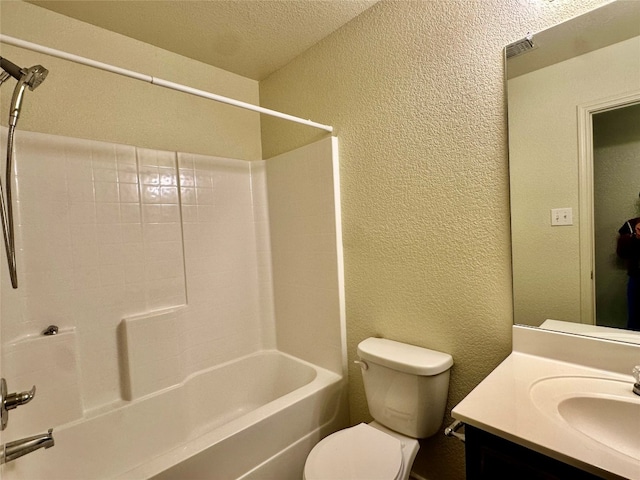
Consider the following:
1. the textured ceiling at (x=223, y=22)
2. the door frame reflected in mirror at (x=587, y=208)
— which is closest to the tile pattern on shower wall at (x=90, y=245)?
the textured ceiling at (x=223, y=22)

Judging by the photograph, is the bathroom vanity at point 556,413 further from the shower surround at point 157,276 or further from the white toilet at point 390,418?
the shower surround at point 157,276

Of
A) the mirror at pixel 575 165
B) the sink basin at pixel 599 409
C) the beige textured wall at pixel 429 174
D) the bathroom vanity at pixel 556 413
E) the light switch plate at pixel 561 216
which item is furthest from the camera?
the beige textured wall at pixel 429 174

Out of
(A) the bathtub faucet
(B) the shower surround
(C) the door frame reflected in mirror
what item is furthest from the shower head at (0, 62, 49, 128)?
(C) the door frame reflected in mirror

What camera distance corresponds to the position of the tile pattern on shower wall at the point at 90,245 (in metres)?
1.46

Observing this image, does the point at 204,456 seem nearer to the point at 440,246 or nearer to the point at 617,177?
the point at 440,246

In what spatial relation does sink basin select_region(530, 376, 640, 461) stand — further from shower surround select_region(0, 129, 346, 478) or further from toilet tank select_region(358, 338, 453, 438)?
shower surround select_region(0, 129, 346, 478)

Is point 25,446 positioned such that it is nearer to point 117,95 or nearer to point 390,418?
point 390,418

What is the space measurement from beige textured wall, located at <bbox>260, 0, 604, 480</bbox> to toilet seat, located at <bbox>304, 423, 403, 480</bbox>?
378 mm

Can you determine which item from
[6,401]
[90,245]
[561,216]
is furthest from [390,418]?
[90,245]

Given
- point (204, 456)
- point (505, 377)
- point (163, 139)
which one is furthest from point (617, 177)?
point (163, 139)

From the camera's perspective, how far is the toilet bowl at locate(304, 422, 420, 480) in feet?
3.78

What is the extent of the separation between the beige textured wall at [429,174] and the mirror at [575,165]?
2.2 inches

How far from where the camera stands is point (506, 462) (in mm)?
779

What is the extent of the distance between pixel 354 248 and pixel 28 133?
1636 mm
